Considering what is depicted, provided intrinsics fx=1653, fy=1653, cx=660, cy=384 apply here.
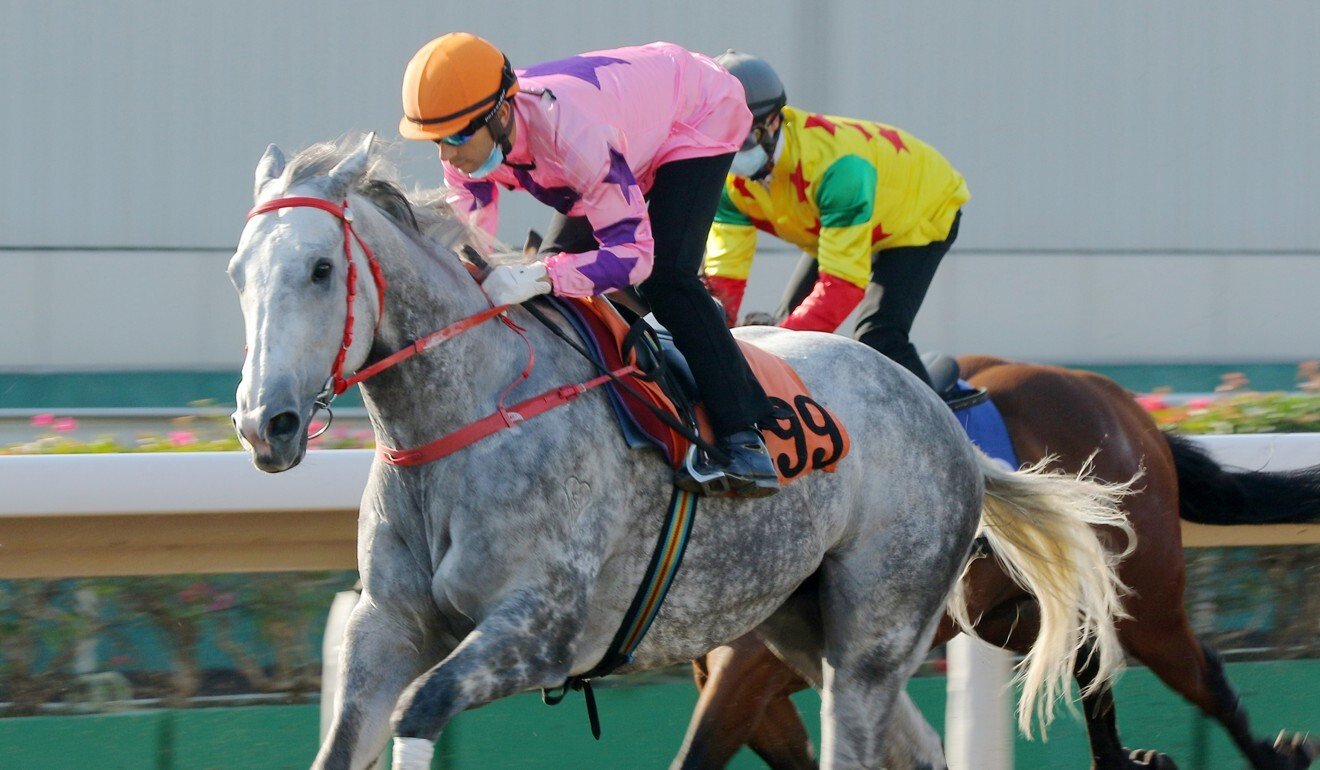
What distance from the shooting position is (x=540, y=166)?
3.20m

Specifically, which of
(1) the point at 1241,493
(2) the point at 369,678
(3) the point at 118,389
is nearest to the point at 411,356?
(2) the point at 369,678

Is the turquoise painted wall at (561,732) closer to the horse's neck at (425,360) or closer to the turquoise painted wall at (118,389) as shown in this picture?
the horse's neck at (425,360)

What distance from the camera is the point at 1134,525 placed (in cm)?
492

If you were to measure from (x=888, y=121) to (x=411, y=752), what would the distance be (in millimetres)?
8624

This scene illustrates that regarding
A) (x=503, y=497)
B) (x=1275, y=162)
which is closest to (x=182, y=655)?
(x=503, y=497)

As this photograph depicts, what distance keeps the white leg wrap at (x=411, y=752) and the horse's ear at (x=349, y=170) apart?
38.0 inches

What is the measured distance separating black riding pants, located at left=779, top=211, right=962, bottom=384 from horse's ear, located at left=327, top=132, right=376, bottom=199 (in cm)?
201

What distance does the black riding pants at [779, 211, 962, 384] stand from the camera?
15.5ft

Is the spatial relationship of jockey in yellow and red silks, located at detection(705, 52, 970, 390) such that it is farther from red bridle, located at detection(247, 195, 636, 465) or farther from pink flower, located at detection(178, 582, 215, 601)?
pink flower, located at detection(178, 582, 215, 601)

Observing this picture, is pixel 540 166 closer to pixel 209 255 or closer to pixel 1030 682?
pixel 1030 682

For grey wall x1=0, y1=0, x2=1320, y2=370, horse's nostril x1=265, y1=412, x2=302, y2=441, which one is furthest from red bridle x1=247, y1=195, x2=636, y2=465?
grey wall x1=0, y1=0, x2=1320, y2=370

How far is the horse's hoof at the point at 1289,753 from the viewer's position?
4715 mm

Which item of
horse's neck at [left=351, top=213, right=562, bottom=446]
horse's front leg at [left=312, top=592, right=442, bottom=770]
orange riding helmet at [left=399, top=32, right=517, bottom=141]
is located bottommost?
horse's front leg at [left=312, top=592, right=442, bottom=770]

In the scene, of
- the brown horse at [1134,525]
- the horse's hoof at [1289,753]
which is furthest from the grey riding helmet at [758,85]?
the horse's hoof at [1289,753]
